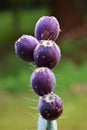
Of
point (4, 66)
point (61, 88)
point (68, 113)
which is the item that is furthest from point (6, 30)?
point (68, 113)

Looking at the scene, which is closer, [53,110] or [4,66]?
[53,110]

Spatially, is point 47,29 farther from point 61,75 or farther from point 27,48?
point 61,75

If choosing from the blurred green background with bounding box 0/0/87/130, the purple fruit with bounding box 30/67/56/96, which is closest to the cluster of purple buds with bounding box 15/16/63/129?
the purple fruit with bounding box 30/67/56/96

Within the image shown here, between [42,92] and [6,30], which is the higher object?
[42,92]

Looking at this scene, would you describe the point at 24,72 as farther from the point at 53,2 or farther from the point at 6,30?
the point at 6,30

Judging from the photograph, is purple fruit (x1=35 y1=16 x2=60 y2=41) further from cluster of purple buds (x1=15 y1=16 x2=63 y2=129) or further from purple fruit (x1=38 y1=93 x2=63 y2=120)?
purple fruit (x1=38 y1=93 x2=63 y2=120)
